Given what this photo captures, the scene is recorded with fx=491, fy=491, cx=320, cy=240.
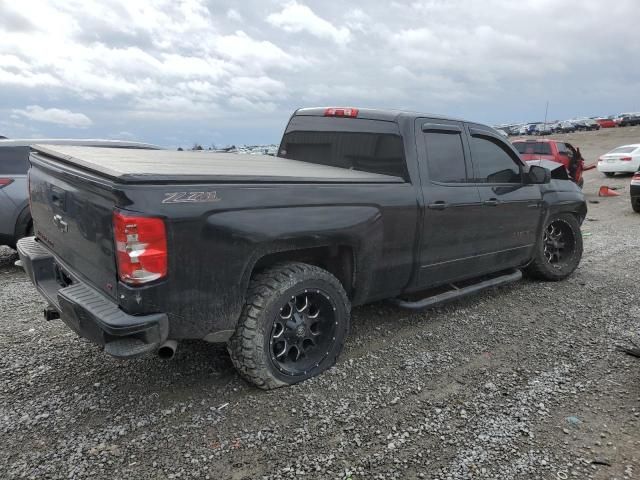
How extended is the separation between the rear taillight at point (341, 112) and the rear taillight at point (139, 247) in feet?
7.70

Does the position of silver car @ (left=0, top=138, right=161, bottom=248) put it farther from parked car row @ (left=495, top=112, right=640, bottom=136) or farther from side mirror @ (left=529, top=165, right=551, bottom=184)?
parked car row @ (left=495, top=112, right=640, bottom=136)

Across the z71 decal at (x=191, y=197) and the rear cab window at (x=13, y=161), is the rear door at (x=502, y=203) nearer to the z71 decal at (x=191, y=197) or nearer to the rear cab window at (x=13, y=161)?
the z71 decal at (x=191, y=197)

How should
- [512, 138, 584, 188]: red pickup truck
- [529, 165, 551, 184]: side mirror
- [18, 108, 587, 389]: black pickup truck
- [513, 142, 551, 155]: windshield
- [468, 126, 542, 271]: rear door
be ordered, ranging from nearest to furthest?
[18, 108, 587, 389]: black pickup truck
[468, 126, 542, 271]: rear door
[529, 165, 551, 184]: side mirror
[512, 138, 584, 188]: red pickup truck
[513, 142, 551, 155]: windshield

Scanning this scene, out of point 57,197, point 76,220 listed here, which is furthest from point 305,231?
point 57,197

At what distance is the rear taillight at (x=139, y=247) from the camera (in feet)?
8.27

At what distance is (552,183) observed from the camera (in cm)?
559

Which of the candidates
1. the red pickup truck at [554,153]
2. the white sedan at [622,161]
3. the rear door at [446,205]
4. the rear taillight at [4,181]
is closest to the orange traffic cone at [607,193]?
the red pickup truck at [554,153]

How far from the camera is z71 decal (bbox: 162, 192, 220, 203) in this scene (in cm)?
259

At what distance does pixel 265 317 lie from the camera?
3.07 m

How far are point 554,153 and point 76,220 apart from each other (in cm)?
A: 1464

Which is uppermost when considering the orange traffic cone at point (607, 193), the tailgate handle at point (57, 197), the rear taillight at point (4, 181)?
the tailgate handle at point (57, 197)

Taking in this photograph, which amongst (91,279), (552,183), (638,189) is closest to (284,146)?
(91,279)

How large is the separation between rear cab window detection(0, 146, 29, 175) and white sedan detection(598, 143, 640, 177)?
19928mm

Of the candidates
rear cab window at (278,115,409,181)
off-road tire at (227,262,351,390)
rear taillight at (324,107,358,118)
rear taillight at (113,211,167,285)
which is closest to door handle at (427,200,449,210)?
rear cab window at (278,115,409,181)
